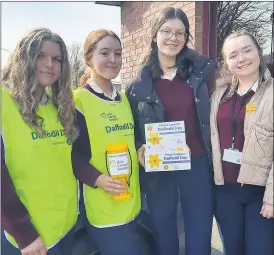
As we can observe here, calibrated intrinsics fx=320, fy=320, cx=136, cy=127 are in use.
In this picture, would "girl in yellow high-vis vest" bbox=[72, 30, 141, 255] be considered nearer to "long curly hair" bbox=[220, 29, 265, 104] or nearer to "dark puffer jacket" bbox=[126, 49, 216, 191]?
"dark puffer jacket" bbox=[126, 49, 216, 191]

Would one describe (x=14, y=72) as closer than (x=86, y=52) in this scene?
Yes

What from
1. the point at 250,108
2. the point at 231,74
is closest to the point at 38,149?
the point at 250,108

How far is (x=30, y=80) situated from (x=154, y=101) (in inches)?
31.9

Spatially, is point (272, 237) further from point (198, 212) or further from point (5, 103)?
point (5, 103)

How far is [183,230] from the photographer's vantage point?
2.40 metres

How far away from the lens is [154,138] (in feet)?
6.98

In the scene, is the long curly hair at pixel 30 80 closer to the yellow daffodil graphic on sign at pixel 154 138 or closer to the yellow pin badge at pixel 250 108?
the yellow daffodil graphic on sign at pixel 154 138

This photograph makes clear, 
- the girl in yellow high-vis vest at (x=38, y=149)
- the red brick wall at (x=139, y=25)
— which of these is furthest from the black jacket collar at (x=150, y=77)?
the red brick wall at (x=139, y=25)

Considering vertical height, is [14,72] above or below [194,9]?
below

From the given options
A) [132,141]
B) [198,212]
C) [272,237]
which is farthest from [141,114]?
[272,237]

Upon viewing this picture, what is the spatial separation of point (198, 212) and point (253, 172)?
498 millimetres

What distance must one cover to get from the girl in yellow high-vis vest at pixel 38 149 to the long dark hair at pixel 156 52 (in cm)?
67

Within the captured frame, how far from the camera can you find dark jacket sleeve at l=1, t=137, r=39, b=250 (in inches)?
64.3

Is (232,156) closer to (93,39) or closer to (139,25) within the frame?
(93,39)
